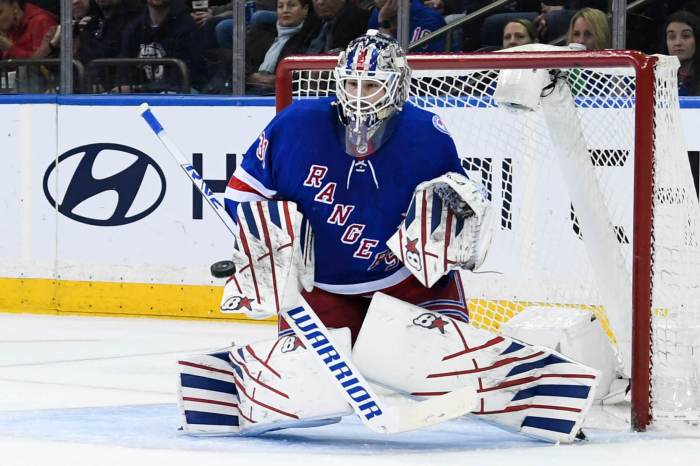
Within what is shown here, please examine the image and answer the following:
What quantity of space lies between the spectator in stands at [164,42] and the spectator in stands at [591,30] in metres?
1.66

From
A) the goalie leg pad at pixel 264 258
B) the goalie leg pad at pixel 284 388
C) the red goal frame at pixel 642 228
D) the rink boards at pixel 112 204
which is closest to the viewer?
the goalie leg pad at pixel 284 388

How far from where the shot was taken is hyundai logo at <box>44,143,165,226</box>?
679cm

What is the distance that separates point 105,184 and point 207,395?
3.15m

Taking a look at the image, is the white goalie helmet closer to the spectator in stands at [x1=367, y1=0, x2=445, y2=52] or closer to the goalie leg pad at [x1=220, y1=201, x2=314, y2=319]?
the goalie leg pad at [x1=220, y1=201, x2=314, y2=319]

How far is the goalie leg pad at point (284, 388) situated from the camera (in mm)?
3568

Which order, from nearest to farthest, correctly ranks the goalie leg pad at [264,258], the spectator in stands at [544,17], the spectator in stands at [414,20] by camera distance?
the goalie leg pad at [264,258] → the spectator in stands at [544,17] → the spectator in stands at [414,20]

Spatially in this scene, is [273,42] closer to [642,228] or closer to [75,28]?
[75,28]

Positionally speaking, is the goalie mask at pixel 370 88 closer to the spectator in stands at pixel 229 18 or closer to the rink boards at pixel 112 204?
the rink boards at pixel 112 204

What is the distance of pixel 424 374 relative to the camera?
11.9 ft

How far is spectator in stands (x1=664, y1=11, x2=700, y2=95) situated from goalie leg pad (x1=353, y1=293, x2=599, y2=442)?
257 cm

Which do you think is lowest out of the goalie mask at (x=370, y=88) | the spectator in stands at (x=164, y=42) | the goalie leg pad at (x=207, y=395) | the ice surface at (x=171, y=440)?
the ice surface at (x=171, y=440)

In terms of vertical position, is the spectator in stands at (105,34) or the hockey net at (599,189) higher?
the spectator in stands at (105,34)

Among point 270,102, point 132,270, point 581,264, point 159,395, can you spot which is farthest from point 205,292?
point 581,264

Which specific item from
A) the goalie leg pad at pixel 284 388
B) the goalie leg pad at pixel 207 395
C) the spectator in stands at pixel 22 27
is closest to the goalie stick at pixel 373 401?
the goalie leg pad at pixel 284 388
